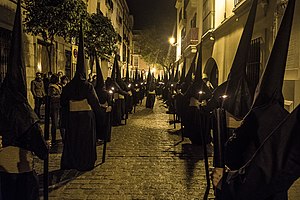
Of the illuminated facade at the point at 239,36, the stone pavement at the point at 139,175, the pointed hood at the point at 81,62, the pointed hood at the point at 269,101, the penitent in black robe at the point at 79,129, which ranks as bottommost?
the stone pavement at the point at 139,175

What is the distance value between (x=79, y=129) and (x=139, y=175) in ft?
5.03

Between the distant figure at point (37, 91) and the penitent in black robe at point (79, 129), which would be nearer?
the penitent in black robe at point (79, 129)

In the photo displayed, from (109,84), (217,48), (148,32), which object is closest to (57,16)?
(109,84)

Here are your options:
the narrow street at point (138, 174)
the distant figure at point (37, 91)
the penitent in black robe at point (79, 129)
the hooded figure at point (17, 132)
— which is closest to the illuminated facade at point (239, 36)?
the narrow street at point (138, 174)

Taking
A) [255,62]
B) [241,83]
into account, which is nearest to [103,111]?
[241,83]

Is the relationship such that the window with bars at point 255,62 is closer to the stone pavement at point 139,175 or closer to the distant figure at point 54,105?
the stone pavement at point 139,175

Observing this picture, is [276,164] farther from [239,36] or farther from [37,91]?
[37,91]

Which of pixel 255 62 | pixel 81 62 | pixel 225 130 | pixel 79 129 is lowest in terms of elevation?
pixel 79 129

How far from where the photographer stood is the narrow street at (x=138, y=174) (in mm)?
5880

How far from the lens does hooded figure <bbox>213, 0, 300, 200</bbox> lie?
213 centimetres

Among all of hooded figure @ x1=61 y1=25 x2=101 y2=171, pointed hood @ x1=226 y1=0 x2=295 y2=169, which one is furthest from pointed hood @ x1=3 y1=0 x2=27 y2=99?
hooded figure @ x1=61 y1=25 x2=101 y2=171

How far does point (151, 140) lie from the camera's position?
10992 mm

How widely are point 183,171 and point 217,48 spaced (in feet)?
35.6

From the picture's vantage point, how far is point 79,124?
6.90 metres
